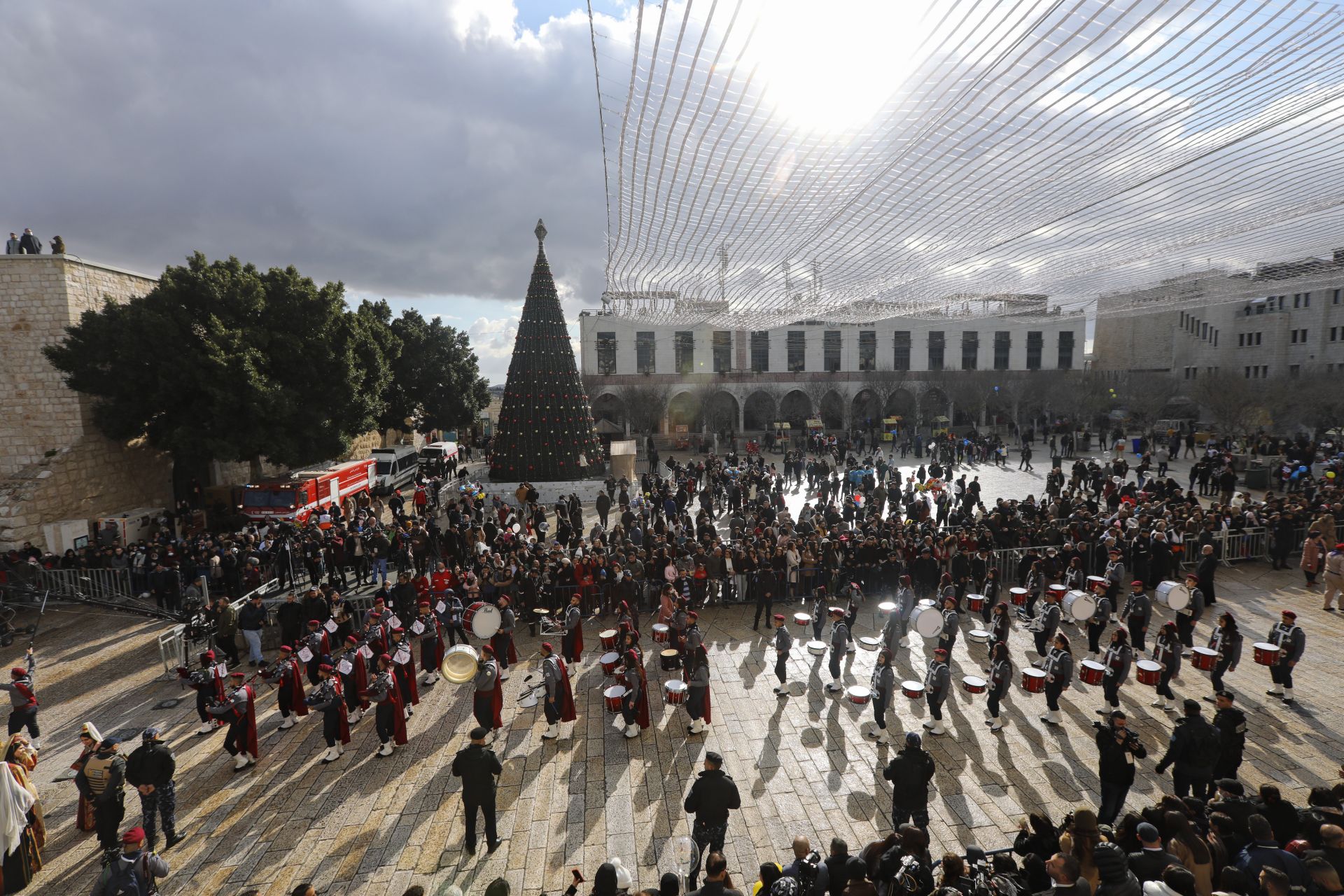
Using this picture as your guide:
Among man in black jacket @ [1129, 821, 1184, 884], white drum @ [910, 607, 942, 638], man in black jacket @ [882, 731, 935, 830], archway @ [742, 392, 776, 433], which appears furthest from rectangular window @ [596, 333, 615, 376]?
man in black jacket @ [1129, 821, 1184, 884]

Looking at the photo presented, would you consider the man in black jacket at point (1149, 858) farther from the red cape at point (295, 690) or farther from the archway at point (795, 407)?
the archway at point (795, 407)

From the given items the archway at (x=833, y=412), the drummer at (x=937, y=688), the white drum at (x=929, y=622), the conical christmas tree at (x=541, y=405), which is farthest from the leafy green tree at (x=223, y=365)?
the archway at (x=833, y=412)

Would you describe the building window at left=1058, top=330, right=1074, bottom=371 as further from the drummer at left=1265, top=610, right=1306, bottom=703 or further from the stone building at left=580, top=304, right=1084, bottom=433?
the drummer at left=1265, top=610, right=1306, bottom=703

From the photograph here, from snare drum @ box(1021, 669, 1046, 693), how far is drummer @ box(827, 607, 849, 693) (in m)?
2.31

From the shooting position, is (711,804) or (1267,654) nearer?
(711,804)

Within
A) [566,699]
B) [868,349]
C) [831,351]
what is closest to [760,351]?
[831,351]

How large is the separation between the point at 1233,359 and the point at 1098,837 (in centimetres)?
5930

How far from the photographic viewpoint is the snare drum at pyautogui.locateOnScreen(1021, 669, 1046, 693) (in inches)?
329

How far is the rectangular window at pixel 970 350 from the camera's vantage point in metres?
53.5

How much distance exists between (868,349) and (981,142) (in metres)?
43.0

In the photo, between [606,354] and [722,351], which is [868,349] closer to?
[722,351]

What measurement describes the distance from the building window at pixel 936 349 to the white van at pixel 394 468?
41.0 metres

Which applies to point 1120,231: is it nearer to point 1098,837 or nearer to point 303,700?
point 1098,837

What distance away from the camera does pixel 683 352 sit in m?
49.4
